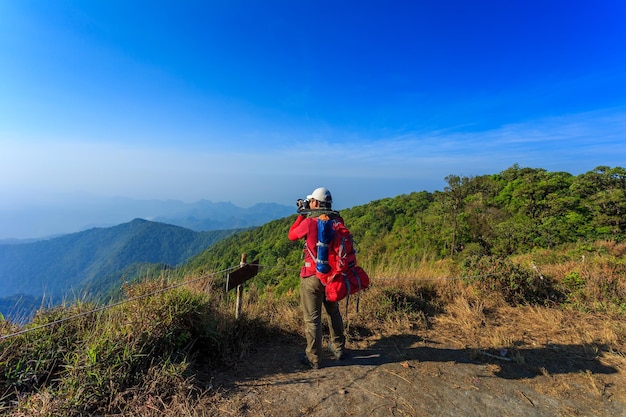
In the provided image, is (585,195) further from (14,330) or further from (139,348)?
(14,330)

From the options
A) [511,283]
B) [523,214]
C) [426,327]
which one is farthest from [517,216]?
[426,327]

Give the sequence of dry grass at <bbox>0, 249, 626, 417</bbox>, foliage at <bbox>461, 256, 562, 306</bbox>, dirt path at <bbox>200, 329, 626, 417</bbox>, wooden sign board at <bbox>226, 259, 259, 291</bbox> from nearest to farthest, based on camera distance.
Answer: dry grass at <bbox>0, 249, 626, 417</bbox> < dirt path at <bbox>200, 329, 626, 417</bbox> < wooden sign board at <bbox>226, 259, 259, 291</bbox> < foliage at <bbox>461, 256, 562, 306</bbox>

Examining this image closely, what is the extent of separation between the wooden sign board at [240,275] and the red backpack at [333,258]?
1.38m

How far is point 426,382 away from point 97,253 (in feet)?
677

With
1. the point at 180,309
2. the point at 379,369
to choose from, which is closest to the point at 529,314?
the point at 379,369

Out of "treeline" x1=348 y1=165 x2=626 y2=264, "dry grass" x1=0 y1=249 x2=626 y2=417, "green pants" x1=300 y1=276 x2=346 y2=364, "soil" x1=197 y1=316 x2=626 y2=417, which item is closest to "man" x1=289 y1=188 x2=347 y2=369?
"green pants" x1=300 y1=276 x2=346 y2=364

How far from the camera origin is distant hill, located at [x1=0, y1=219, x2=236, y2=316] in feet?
448

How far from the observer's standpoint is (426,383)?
313 cm

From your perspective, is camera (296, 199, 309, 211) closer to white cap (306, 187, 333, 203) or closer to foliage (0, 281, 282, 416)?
white cap (306, 187, 333, 203)

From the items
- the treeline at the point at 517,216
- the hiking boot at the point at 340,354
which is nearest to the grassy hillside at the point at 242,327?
the hiking boot at the point at 340,354

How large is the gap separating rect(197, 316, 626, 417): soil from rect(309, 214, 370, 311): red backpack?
0.93 meters

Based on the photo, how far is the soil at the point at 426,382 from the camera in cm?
271

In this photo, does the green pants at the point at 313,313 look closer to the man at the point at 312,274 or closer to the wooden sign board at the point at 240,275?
the man at the point at 312,274

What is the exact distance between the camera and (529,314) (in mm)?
4934
